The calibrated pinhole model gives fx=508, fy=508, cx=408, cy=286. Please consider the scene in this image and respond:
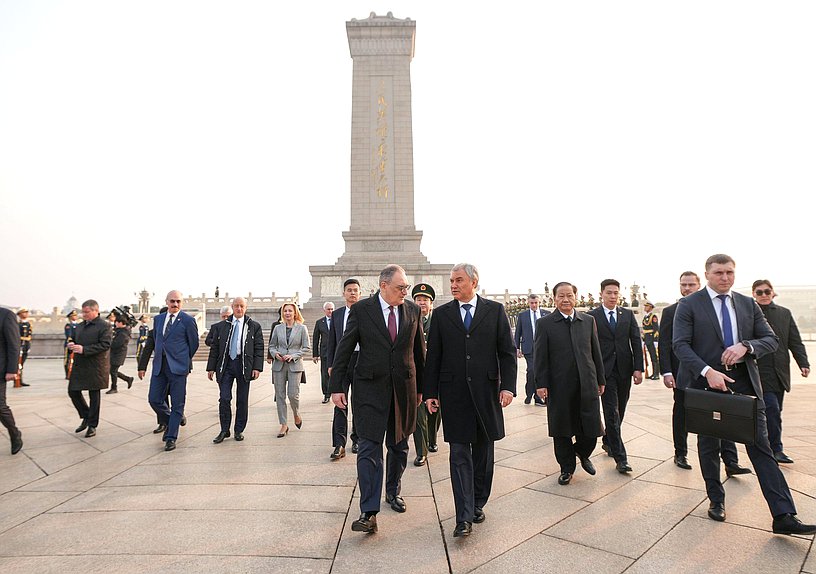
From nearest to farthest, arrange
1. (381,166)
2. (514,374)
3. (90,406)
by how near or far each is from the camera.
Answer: (514,374) → (90,406) → (381,166)

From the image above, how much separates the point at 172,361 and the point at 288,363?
53.3 inches

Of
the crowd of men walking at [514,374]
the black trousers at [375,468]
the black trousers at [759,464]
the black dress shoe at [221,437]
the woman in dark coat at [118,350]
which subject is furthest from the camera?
the woman in dark coat at [118,350]

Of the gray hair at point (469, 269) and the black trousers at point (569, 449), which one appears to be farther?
the black trousers at point (569, 449)

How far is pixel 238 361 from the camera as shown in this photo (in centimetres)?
633

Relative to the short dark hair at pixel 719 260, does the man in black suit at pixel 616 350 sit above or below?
below

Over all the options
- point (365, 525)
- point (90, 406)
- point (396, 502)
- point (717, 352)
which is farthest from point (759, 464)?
point (90, 406)

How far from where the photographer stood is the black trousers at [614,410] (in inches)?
183

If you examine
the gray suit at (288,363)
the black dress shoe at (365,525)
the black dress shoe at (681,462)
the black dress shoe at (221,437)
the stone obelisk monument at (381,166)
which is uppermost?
the stone obelisk monument at (381,166)

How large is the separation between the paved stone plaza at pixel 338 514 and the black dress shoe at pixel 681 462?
12cm

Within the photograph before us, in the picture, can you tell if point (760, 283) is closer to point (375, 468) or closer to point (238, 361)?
point (375, 468)

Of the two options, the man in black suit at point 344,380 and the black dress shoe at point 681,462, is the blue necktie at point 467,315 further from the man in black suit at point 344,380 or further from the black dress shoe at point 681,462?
the black dress shoe at point 681,462

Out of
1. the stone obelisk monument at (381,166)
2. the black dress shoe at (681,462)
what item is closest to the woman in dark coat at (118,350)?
the black dress shoe at (681,462)

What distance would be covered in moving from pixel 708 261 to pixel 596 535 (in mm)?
2125

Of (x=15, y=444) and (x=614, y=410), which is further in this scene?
(x=15, y=444)
